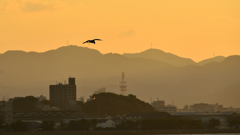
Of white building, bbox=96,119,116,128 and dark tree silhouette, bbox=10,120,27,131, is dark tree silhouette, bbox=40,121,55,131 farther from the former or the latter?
white building, bbox=96,119,116,128

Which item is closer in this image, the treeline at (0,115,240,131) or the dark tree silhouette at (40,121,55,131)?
the treeline at (0,115,240,131)

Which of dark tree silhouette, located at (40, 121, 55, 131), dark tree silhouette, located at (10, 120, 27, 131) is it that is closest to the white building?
dark tree silhouette, located at (40, 121, 55, 131)

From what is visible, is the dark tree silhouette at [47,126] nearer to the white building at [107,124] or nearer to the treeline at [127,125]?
the treeline at [127,125]

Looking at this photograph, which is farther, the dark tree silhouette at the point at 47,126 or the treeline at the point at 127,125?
the dark tree silhouette at the point at 47,126

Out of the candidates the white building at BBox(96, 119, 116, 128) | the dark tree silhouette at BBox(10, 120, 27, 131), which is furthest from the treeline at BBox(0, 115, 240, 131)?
the white building at BBox(96, 119, 116, 128)

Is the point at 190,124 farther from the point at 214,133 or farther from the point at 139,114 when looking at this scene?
the point at 139,114

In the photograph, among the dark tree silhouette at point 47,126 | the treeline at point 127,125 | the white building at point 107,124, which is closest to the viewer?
the treeline at point 127,125

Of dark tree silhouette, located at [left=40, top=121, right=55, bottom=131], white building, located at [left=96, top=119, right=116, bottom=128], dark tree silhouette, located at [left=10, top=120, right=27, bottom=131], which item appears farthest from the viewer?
white building, located at [left=96, top=119, right=116, bottom=128]

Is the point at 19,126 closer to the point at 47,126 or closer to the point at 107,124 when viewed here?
the point at 47,126

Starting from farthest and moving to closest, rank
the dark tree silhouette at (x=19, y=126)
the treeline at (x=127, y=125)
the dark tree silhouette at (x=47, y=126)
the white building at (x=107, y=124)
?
1. the white building at (x=107, y=124)
2. the dark tree silhouette at (x=47, y=126)
3. the treeline at (x=127, y=125)
4. the dark tree silhouette at (x=19, y=126)

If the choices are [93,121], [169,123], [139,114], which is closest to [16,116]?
[139,114]

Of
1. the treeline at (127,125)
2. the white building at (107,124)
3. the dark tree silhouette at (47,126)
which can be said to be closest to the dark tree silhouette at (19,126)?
the treeline at (127,125)

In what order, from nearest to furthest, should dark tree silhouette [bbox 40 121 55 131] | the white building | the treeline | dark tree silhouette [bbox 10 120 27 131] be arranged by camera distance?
dark tree silhouette [bbox 10 120 27 131], the treeline, dark tree silhouette [bbox 40 121 55 131], the white building

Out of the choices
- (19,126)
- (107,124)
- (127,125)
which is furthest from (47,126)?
(127,125)
